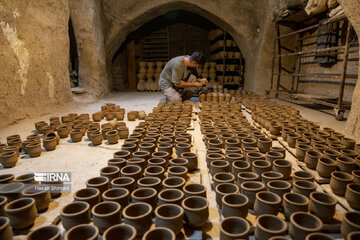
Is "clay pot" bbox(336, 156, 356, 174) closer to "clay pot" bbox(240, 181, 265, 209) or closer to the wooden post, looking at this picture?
"clay pot" bbox(240, 181, 265, 209)

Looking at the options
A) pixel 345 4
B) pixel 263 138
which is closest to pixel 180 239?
pixel 263 138

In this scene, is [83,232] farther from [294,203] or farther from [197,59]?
[197,59]

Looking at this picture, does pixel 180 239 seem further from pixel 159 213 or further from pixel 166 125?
pixel 166 125

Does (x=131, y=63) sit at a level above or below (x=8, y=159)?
above

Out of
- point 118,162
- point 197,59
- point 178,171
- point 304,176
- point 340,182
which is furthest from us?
point 197,59

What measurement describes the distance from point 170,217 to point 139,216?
17cm

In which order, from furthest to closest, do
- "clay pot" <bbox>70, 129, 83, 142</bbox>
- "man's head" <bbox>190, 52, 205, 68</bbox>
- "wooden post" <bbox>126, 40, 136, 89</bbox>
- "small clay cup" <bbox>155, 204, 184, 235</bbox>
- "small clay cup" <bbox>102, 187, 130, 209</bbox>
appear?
"wooden post" <bbox>126, 40, 136, 89</bbox> → "man's head" <bbox>190, 52, 205, 68</bbox> → "clay pot" <bbox>70, 129, 83, 142</bbox> → "small clay cup" <bbox>102, 187, 130, 209</bbox> → "small clay cup" <bbox>155, 204, 184, 235</bbox>

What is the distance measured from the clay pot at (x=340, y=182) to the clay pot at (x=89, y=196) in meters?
→ 1.70

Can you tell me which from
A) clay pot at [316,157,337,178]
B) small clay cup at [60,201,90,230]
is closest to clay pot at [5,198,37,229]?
small clay cup at [60,201,90,230]

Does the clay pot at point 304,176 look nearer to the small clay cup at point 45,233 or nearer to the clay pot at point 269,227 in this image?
the clay pot at point 269,227

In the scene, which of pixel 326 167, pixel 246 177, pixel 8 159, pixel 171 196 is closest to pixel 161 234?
pixel 171 196

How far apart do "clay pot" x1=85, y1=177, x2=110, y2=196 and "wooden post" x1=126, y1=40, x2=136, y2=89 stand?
8.90m

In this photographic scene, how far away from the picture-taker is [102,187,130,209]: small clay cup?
149cm

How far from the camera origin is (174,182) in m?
1.75
